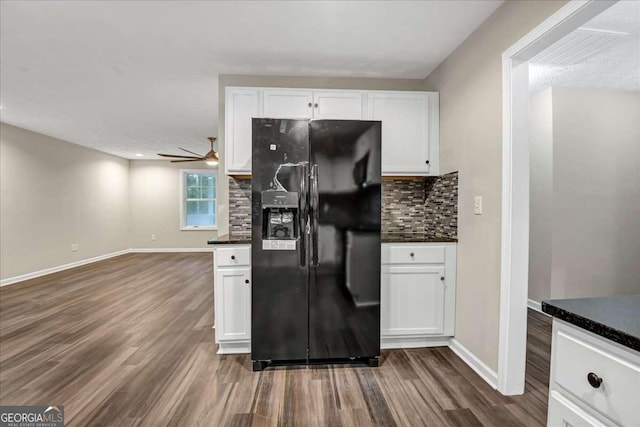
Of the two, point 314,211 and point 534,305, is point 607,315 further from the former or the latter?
point 534,305

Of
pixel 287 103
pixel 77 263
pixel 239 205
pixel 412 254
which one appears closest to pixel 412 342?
pixel 412 254

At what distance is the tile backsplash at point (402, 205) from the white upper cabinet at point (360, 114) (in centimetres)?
29

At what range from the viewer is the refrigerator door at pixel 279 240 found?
6.95ft

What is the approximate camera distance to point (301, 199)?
2.12 m

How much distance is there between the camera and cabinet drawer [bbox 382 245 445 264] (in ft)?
7.90

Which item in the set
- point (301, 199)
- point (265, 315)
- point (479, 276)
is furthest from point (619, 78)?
point (265, 315)

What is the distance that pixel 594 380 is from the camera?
2.37ft

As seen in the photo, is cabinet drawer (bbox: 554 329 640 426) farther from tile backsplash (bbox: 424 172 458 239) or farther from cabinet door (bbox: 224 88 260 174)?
cabinet door (bbox: 224 88 260 174)

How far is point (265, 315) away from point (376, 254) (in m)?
0.93

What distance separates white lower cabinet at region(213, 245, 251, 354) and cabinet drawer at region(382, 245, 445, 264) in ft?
3.70

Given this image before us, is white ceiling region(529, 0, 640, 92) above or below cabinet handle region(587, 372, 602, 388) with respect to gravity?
above

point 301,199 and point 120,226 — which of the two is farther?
point 120,226

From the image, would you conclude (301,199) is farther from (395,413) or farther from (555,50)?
(555,50)

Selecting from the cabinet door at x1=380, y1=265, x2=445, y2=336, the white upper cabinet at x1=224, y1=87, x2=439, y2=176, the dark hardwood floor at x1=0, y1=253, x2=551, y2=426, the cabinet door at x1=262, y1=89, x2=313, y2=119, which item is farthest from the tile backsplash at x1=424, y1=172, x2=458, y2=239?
the cabinet door at x1=262, y1=89, x2=313, y2=119
